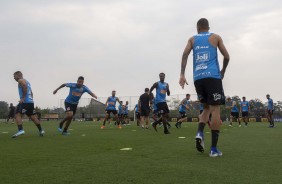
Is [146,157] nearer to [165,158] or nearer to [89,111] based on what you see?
[165,158]

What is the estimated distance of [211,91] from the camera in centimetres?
516

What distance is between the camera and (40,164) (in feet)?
14.0

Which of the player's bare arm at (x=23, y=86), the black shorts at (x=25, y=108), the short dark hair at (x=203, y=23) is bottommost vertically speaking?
the black shorts at (x=25, y=108)

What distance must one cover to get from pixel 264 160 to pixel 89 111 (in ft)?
158

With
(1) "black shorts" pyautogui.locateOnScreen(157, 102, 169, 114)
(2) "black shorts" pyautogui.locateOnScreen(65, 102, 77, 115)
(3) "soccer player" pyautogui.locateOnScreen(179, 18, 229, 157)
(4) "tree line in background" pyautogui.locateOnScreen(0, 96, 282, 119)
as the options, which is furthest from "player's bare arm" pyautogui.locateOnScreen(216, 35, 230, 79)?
(4) "tree line in background" pyautogui.locateOnScreen(0, 96, 282, 119)

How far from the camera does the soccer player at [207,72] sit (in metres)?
5.16

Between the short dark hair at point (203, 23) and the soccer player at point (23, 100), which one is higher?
the short dark hair at point (203, 23)

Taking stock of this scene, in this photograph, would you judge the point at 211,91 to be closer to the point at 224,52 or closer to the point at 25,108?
the point at 224,52

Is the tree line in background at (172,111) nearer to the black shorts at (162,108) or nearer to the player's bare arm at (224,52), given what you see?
the black shorts at (162,108)

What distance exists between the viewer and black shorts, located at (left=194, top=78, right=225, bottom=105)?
5128mm

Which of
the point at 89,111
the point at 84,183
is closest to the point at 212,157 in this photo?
Answer: the point at 84,183

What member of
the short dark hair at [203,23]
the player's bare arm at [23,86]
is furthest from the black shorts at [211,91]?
the player's bare arm at [23,86]

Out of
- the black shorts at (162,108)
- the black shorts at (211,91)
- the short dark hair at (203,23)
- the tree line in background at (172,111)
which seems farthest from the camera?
the tree line in background at (172,111)

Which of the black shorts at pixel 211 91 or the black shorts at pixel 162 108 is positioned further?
the black shorts at pixel 162 108
